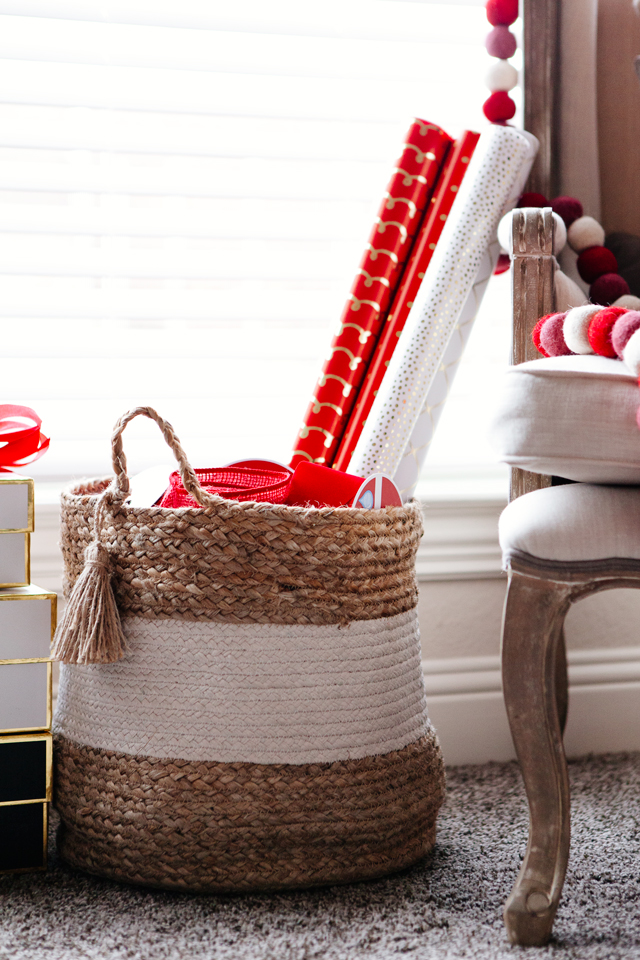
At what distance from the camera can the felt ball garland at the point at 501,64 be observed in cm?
113

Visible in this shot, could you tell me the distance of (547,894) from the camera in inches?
28.9

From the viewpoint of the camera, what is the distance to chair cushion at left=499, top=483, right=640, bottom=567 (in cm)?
68

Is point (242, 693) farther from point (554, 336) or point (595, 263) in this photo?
point (595, 263)

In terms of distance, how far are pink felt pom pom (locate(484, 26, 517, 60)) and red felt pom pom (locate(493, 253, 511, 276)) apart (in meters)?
0.27

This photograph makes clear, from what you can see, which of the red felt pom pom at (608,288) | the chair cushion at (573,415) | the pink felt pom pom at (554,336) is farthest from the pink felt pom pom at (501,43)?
the chair cushion at (573,415)

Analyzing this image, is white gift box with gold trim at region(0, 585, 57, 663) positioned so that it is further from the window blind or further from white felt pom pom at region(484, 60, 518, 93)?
white felt pom pom at region(484, 60, 518, 93)

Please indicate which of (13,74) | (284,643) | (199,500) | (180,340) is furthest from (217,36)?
(284,643)

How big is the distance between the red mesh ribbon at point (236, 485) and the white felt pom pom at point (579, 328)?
32 cm

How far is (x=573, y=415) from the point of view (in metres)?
0.67

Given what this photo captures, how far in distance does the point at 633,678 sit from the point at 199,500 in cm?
86

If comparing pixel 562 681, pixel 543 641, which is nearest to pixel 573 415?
pixel 543 641

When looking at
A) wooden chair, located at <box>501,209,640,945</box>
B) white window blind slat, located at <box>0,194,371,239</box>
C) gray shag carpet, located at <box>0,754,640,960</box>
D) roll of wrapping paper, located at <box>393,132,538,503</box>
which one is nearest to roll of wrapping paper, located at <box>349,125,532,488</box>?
roll of wrapping paper, located at <box>393,132,538,503</box>

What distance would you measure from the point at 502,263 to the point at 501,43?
0.29 meters

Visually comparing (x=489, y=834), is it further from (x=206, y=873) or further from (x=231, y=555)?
(x=231, y=555)
